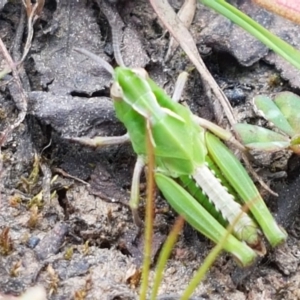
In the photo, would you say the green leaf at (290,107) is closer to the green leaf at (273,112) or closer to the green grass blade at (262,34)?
the green leaf at (273,112)

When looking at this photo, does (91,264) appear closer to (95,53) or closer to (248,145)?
(248,145)

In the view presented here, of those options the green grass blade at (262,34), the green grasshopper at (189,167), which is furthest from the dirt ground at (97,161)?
the green grass blade at (262,34)

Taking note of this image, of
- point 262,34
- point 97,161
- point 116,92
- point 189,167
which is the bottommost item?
point 97,161

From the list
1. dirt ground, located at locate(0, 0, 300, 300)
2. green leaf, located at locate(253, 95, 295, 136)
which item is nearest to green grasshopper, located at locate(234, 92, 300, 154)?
green leaf, located at locate(253, 95, 295, 136)

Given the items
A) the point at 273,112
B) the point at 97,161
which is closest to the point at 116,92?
the point at 97,161

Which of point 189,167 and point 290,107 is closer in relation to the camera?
point 189,167

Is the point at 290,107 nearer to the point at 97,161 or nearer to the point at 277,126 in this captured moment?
the point at 277,126
